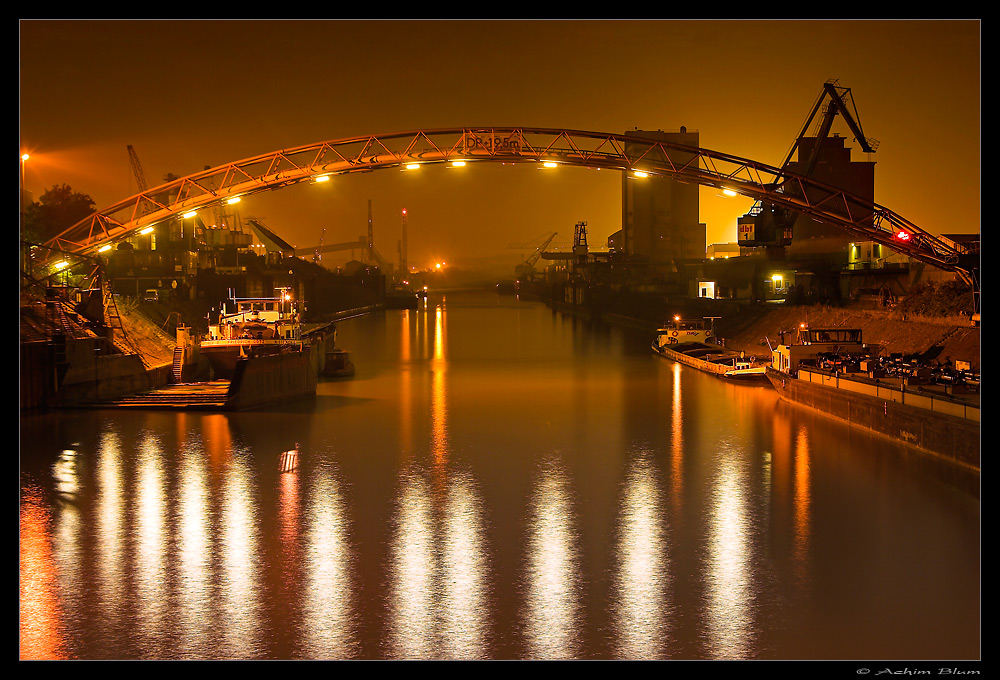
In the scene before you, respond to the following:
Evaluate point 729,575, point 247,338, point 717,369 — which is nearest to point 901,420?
point 729,575

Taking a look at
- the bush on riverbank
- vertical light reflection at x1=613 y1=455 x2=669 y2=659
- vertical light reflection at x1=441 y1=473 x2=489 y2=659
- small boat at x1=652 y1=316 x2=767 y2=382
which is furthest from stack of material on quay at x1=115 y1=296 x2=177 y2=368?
the bush on riverbank

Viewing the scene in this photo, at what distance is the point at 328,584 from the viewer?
13.1 meters

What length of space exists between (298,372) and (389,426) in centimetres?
635

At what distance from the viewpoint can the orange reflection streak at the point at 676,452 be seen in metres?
18.4

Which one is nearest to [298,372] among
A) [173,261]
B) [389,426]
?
[389,426]

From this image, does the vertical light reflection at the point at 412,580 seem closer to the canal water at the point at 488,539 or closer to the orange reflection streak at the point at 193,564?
the canal water at the point at 488,539

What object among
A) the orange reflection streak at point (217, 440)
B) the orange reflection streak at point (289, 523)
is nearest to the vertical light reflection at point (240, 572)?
the orange reflection streak at point (289, 523)

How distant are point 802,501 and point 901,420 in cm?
684

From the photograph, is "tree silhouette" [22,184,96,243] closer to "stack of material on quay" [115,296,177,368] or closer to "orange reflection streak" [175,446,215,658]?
"stack of material on quay" [115,296,177,368]

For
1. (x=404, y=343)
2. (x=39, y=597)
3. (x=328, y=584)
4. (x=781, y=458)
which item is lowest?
(x=39, y=597)

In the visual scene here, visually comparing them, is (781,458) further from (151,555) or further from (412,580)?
(151,555)

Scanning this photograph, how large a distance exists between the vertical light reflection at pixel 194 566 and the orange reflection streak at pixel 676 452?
840 cm

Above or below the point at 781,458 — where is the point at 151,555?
below

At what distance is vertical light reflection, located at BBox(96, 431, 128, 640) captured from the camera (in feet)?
40.8
